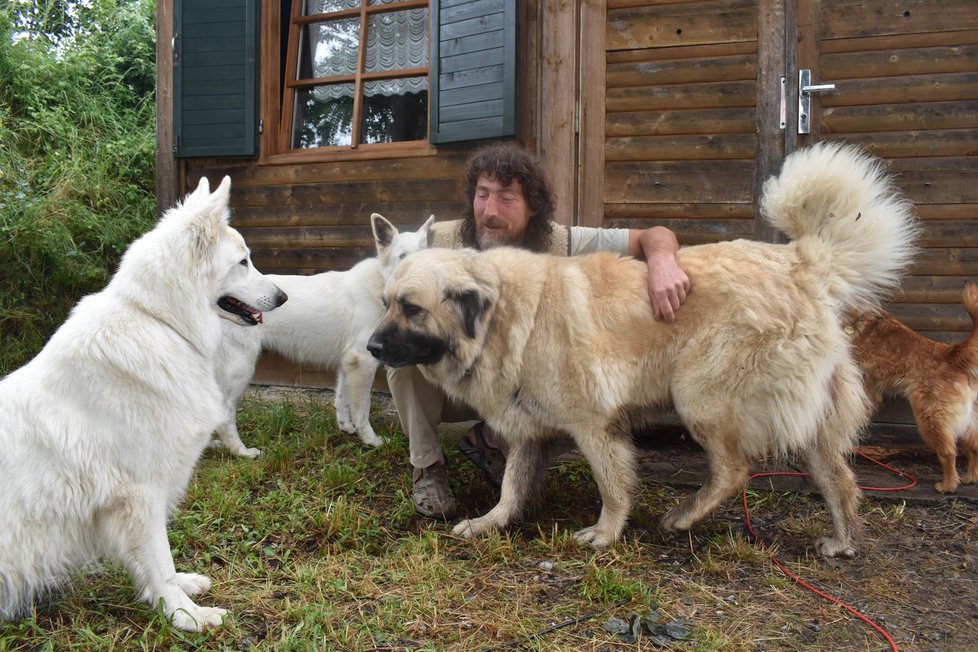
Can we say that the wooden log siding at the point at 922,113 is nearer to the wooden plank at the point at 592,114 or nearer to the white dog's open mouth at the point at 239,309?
the wooden plank at the point at 592,114

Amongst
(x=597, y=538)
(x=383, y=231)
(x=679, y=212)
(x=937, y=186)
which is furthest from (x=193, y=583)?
(x=937, y=186)

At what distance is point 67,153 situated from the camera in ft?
23.6

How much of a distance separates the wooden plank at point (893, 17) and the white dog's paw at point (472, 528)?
343 centimetres

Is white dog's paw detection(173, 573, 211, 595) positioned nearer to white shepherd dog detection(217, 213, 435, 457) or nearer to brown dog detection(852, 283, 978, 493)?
white shepherd dog detection(217, 213, 435, 457)

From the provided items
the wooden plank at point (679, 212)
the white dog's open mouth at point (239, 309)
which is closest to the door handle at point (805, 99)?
the wooden plank at point (679, 212)

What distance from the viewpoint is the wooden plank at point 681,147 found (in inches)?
166

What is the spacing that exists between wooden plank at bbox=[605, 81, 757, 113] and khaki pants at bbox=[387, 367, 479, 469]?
7.78ft

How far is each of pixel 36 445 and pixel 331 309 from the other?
2.71 meters

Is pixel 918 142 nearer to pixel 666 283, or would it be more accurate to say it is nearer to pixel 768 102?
pixel 768 102

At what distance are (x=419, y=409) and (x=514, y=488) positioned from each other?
0.59 meters

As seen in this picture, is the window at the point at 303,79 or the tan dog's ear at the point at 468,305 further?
the window at the point at 303,79

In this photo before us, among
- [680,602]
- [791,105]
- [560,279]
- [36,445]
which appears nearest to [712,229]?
[791,105]

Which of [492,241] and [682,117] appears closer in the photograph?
[492,241]

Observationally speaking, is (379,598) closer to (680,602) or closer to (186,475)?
(186,475)
